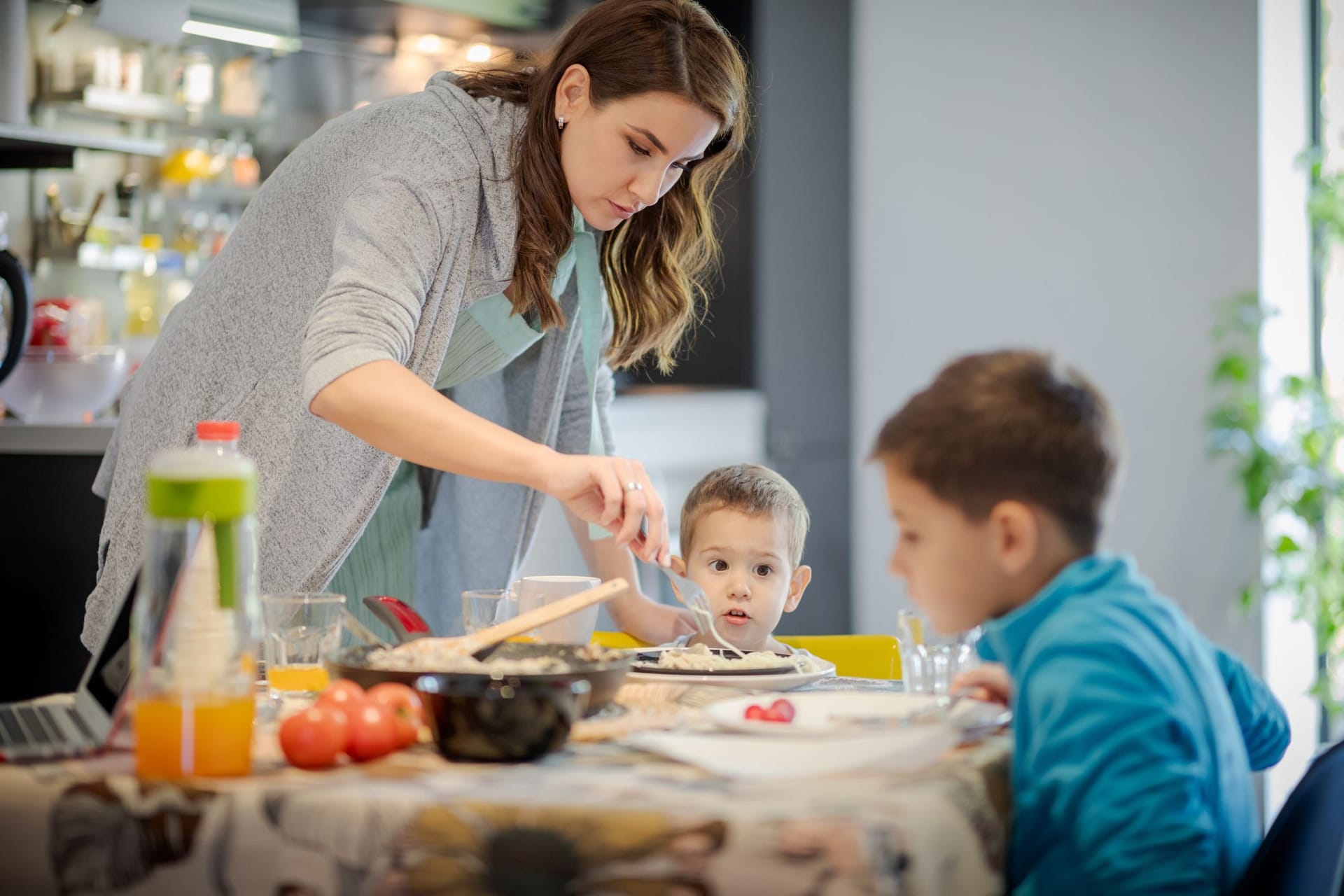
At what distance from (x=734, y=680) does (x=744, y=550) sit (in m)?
0.41

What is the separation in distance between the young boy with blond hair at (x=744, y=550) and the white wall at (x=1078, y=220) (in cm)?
303

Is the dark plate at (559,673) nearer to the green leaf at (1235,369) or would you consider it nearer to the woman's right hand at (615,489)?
the woman's right hand at (615,489)

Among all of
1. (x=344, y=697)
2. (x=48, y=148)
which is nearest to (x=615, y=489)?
(x=344, y=697)

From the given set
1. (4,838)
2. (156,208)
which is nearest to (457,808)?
(4,838)

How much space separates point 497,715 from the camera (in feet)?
2.95

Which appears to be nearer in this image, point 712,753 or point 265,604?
point 712,753

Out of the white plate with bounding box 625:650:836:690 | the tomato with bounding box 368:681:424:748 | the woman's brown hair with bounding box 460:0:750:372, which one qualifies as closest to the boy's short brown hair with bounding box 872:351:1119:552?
the white plate with bounding box 625:650:836:690

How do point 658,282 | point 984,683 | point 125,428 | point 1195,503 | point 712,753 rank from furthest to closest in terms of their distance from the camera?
point 1195,503 → point 658,282 → point 125,428 → point 984,683 → point 712,753

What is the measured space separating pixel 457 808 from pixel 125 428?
1.04m

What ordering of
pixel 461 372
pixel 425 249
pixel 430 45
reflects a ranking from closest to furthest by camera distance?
1. pixel 425 249
2. pixel 461 372
3. pixel 430 45

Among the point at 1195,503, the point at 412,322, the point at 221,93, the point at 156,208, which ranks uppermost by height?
the point at 221,93

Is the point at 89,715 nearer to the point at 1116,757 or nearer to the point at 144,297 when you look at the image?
the point at 1116,757

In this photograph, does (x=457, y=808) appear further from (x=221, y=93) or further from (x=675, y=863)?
(x=221, y=93)

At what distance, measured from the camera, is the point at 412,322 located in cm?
138
